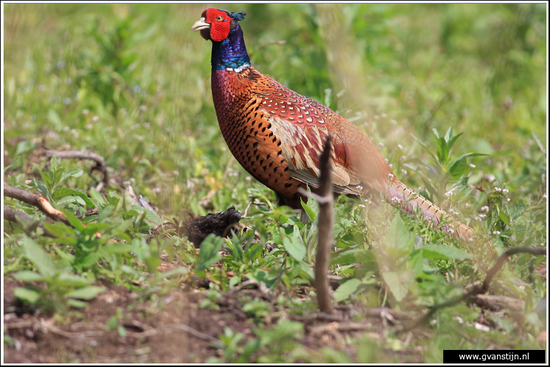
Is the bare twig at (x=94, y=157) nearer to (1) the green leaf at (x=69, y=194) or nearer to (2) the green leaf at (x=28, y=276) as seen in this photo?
(1) the green leaf at (x=69, y=194)

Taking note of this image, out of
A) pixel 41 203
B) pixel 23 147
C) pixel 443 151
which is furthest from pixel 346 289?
pixel 23 147

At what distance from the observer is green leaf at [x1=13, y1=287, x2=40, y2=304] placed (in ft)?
7.72

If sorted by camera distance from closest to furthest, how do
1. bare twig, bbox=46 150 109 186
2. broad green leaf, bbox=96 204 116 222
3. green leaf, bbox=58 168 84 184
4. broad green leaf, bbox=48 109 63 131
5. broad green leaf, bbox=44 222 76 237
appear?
broad green leaf, bbox=44 222 76 237, broad green leaf, bbox=96 204 116 222, green leaf, bbox=58 168 84 184, bare twig, bbox=46 150 109 186, broad green leaf, bbox=48 109 63 131

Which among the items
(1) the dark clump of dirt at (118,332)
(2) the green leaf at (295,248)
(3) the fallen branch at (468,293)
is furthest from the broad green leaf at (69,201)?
(3) the fallen branch at (468,293)

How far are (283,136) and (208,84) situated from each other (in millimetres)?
2776

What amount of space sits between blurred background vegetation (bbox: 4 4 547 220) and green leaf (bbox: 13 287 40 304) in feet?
5.34

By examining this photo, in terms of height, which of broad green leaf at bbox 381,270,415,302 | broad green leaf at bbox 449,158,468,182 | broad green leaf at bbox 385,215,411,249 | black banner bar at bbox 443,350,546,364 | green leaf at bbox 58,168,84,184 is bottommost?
black banner bar at bbox 443,350,546,364

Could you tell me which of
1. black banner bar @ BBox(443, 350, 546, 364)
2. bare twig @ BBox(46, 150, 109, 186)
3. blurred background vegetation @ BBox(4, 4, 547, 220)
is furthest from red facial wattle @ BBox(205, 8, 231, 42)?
black banner bar @ BBox(443, 350, 546, 364)

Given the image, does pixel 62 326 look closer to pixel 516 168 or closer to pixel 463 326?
pixel 463 326

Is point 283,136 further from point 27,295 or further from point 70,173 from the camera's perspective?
point 27,295

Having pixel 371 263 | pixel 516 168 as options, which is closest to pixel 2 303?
pixel 371 263

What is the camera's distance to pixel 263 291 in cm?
275

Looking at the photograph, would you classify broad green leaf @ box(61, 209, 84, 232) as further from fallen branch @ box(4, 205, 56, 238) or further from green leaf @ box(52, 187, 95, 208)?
green leaf @ box(52, 187, 95, 208)

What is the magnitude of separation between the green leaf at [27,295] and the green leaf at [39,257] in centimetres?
9
